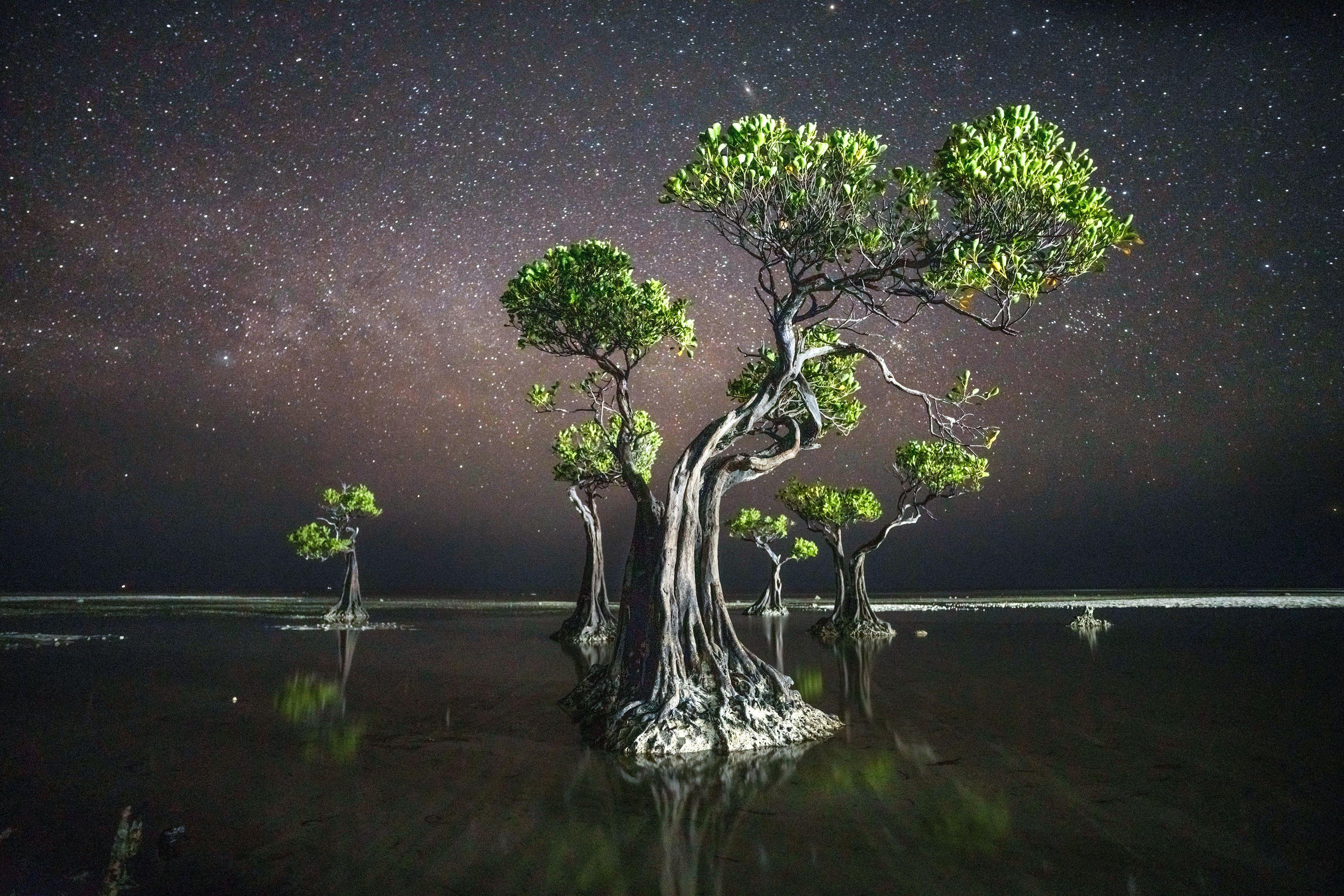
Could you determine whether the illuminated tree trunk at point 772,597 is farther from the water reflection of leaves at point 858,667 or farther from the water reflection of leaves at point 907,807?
the water reflection of leaves at point 907,807

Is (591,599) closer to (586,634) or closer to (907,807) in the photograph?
(586,634)

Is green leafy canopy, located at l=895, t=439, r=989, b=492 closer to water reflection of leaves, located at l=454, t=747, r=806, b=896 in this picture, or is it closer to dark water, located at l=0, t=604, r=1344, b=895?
dark water, located at l=0, t=604, r=1344, b=895

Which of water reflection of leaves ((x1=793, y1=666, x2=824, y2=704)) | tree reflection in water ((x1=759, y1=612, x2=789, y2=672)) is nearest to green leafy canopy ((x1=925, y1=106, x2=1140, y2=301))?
water reflection of leaves ((x1=793, y1=666, x2=824, y2=704))

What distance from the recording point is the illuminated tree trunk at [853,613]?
34938 millimetres

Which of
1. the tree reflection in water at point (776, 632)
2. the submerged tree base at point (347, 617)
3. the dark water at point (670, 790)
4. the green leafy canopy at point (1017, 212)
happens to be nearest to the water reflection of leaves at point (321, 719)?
the dark water at point (670, 790)

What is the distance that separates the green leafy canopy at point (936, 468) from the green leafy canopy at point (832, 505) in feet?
19.9

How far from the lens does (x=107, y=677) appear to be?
2181 centimetres

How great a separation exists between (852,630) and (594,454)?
50.1 feet

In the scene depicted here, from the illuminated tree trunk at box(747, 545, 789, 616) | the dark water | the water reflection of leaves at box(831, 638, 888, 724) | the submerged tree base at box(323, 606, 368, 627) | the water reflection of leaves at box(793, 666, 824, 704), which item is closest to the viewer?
the dark water

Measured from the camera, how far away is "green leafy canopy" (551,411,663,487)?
101 feet

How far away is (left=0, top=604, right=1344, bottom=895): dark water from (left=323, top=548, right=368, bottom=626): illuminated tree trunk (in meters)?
22.8

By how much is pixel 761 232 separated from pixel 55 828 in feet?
43.6

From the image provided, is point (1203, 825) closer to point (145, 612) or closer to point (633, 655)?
point (633, 655)

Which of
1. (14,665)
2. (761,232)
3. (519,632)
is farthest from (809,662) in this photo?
(14,665)
